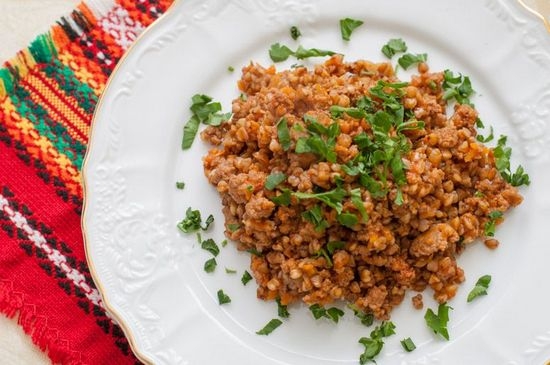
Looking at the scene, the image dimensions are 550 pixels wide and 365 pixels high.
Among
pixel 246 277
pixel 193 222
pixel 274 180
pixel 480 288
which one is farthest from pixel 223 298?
pixel 480 288

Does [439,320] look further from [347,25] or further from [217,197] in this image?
[347,25]

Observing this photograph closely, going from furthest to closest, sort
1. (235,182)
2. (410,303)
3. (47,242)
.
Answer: (47,242) < (410,303) < (235,182)

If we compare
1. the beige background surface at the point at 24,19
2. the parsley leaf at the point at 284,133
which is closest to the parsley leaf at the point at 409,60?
the parsley leaf at the point at 284,133

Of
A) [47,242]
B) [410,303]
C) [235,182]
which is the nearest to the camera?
[235,182]

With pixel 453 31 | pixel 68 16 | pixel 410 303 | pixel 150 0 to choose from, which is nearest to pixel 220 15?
pixel 150 0

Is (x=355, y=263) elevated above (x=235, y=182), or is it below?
below

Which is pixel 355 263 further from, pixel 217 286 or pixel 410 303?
pixel 217 286
